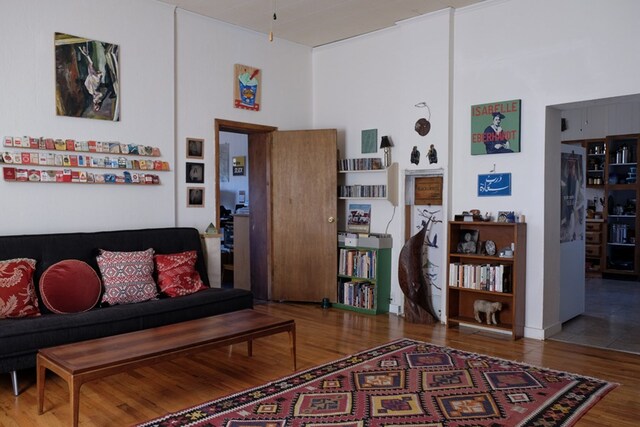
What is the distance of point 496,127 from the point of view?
504 centimetres

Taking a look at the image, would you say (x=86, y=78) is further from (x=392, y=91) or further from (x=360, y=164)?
(x=392, y=91)

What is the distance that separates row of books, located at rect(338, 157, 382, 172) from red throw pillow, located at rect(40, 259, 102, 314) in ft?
10.2

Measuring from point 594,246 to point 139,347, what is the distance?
784 cm

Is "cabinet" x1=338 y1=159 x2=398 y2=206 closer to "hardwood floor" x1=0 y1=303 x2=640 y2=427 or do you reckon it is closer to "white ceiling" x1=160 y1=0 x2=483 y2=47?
"hardwood floor" x1=0 y1=303 x2=640 y2=427

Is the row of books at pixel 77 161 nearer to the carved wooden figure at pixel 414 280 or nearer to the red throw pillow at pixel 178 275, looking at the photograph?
the red throw pillow at pixel 178 275

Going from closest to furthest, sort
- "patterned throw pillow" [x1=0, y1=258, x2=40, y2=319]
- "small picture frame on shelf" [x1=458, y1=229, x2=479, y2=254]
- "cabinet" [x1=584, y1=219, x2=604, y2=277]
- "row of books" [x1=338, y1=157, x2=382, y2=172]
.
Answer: "patterned throw pillow" [x1=0, y1=258, x2=40, y2=319], "small picture frame on shelf" [x1=458, y1=229, x2=479, y2=254], "row of books" [x1=338, y1=157, x2=382, y2=172], "cabinet" [x1=584, y1=219, x2=604, y2=277]

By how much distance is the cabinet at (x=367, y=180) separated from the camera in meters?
5.83

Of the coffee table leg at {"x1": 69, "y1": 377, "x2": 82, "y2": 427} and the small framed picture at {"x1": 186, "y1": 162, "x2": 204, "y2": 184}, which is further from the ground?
the small framed picture at {"x1": 186, "y1": 162, "x2": 204, "y2": 184}

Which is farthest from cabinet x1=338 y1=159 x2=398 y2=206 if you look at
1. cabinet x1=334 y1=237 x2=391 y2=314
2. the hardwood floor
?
the hardwood floor

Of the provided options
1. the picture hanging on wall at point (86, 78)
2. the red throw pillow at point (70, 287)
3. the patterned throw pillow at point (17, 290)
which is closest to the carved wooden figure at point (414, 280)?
the red throw pillow at point (70, 287)

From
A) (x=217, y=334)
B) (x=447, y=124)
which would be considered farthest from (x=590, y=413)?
(x=447, y=124)

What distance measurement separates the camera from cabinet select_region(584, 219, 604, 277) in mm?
8562

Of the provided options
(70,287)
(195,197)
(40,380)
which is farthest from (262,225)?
(40,380)

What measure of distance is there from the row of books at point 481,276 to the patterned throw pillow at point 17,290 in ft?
11.9
